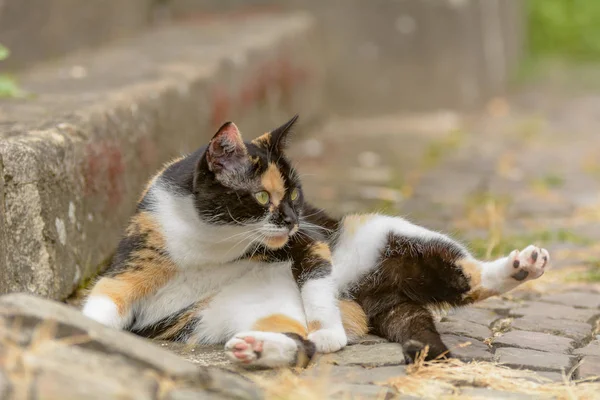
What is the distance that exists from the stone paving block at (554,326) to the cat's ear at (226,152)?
4.09 ft

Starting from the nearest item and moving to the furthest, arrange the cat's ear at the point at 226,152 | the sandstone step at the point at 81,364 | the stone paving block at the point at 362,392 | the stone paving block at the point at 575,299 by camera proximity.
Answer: the sandstone step at the point at 81,364, the stone paving block at the point at 362,392, the cat's ear at the point at 226,152, the stone paving block at the point at 575,299

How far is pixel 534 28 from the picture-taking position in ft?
42.5

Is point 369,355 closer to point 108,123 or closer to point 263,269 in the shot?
point 263,269

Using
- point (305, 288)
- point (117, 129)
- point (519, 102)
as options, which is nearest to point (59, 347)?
point (305, 288)

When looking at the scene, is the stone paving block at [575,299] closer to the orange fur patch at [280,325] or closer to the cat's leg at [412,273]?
the cat's leg at [412,273]

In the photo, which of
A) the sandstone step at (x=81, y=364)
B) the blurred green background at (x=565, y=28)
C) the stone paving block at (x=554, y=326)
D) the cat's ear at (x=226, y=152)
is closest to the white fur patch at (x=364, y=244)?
the stone paving block at (x=554, y=326)

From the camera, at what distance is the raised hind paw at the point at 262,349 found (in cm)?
267

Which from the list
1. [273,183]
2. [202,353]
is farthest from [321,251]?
[202,353]

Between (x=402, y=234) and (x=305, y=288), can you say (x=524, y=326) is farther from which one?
(x=305, y=288)

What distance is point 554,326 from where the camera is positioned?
11.1ft

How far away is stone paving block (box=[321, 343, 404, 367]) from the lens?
2.84 m

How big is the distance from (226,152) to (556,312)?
156cm

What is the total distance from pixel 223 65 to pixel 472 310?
3.16 meters

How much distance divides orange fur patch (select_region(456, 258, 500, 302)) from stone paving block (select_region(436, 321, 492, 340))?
13cm
